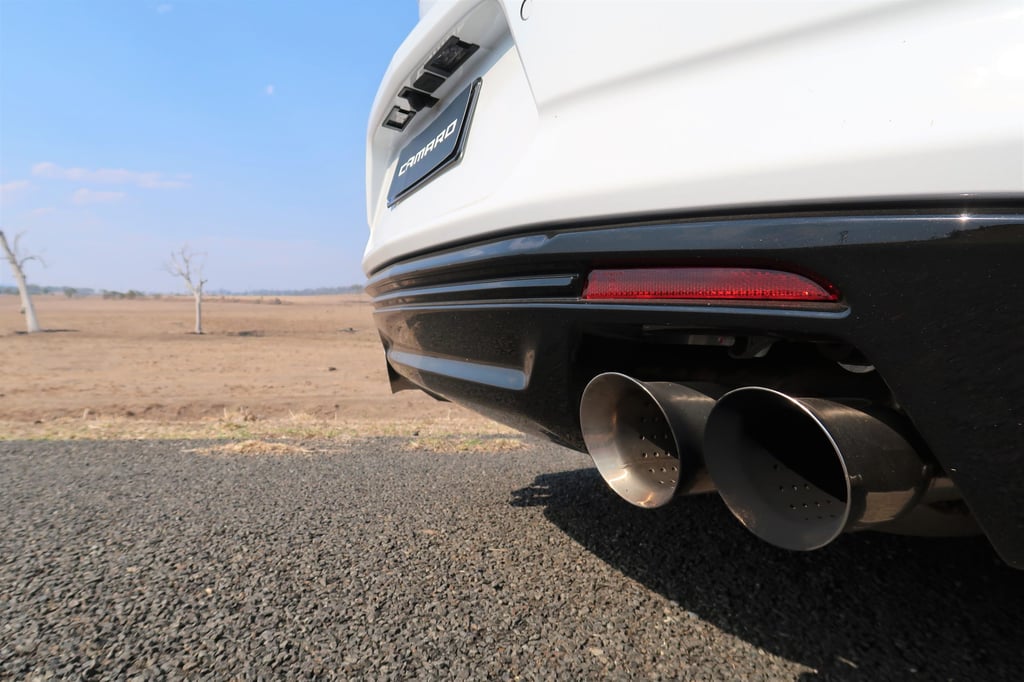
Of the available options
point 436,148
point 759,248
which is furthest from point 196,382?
point 759,248

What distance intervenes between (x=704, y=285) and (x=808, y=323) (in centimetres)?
17

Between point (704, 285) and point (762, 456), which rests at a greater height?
point (704, 285)

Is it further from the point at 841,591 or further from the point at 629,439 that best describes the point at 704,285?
the point at 841,591

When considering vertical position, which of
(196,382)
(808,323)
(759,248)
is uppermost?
(759,248)

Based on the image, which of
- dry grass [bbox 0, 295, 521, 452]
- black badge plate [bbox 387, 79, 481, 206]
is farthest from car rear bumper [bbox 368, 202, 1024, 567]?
dry grass [bbox 0, 295, 521, 452]

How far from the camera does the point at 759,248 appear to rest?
3.20ft

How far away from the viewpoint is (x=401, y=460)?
150 inches

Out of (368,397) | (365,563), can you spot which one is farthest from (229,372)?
(365,563)

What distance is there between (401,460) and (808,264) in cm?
316

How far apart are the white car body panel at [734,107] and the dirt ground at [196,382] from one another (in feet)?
14.8

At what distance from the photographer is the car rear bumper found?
81 centimetres

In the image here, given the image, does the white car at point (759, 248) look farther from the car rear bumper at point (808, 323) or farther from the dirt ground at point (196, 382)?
the dirt ground at point (196, 382)

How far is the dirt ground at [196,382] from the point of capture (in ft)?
25.8

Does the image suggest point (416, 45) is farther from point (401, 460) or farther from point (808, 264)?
point (401, 460)
